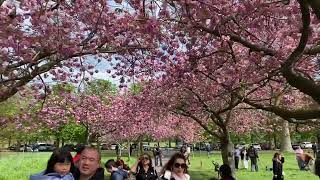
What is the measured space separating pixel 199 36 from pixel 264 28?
1.48 m

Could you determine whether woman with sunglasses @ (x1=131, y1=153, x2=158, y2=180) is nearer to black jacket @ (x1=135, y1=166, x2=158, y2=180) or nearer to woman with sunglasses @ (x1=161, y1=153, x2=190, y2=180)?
black jacket @ (x1=135, y1=166, x2=158, y2=180)

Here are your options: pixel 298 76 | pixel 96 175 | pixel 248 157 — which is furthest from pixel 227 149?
pixel 248 157

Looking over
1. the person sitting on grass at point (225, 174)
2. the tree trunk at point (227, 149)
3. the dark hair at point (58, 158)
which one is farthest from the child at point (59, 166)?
the tree trunk at point (227, 149)

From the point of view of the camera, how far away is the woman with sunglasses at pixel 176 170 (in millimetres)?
5484

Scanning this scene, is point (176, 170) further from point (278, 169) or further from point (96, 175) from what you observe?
point (278, 169)

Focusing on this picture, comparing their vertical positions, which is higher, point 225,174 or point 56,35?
point 56,35

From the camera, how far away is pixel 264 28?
1087cm

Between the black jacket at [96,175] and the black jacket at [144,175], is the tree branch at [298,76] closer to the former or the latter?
the black jacket at [144,175]

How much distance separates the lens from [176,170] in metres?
5.49

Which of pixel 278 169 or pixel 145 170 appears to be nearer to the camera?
pixel 145 170

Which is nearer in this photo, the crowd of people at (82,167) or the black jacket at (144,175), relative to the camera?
the crowd of people at (82,167)

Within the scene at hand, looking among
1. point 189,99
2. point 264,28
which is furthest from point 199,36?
point 189,99

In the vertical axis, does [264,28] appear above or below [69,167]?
above

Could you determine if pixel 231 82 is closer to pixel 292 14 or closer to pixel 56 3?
pixel 292 14
